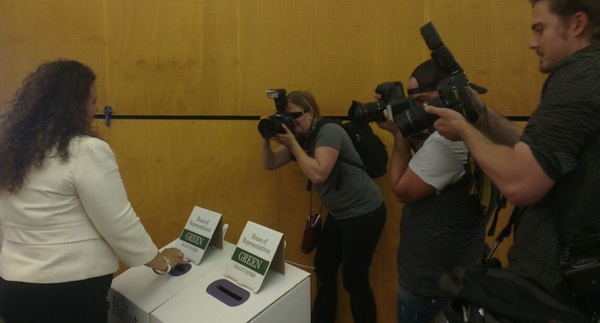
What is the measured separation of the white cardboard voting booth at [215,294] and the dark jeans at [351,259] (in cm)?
45

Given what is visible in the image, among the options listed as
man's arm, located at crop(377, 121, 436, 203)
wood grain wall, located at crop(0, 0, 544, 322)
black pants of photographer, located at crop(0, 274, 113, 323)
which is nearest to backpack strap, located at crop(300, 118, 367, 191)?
wood grain wall, located at crop(0, 0, 544, 322)

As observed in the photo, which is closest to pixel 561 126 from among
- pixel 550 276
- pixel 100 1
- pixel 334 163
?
pixel 550 276

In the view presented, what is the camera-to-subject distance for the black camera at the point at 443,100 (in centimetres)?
91

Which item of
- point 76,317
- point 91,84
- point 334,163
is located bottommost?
point 76,317

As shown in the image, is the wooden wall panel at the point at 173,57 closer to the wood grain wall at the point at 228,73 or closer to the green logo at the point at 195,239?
the wood grain wall at the point at 228,73

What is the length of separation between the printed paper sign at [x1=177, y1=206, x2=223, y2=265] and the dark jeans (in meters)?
0.56

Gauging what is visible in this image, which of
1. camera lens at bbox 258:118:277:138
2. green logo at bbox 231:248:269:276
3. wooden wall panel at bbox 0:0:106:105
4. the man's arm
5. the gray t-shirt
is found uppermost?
wooden wall panel at bbox 0:0:106:105

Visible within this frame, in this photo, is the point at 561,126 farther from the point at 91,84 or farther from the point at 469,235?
the point at 91,84

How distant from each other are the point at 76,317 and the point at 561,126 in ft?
4.11

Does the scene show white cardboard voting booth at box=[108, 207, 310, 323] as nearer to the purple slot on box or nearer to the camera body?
the purple slot on box

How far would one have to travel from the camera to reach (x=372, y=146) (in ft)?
6.03

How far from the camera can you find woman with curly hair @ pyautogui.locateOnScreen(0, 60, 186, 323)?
108cm

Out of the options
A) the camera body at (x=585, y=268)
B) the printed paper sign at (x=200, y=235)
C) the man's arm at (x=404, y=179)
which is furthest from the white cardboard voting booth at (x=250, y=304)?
the camera body at (x=585, y=268)

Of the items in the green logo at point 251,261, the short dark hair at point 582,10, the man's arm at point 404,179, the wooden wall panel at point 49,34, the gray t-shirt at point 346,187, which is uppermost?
the wooden wall panel at point 49,34
